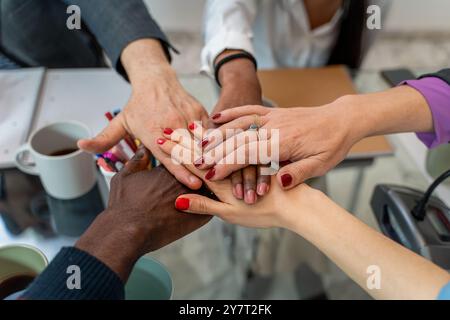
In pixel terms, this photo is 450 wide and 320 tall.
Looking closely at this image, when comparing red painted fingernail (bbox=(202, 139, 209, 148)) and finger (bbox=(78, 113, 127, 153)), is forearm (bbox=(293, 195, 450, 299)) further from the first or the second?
finger (bbox=(78, 113, 127, 153))

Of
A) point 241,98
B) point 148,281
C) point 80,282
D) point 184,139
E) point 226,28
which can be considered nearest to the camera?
point 80,282

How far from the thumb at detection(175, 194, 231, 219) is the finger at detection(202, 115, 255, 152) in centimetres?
9

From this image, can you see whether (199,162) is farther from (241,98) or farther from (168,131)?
(241,98)

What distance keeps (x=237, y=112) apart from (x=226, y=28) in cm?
29

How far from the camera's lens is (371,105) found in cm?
71

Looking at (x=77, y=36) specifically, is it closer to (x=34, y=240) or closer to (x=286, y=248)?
(x=34, y=240)

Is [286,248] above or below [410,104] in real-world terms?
below

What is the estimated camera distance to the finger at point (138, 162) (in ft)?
2.22

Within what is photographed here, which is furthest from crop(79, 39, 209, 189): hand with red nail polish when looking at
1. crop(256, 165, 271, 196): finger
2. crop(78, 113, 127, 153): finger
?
crop(256, 165, 271, 196): finger

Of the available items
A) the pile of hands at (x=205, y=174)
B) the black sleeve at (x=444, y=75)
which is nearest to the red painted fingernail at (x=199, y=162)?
the pile of hands at (x=205, y=174)

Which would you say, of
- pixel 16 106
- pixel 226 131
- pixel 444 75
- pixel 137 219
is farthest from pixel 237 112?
pixel 16 106

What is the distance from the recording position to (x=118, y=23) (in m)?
0.84

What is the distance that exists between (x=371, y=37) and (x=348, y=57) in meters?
0.08
